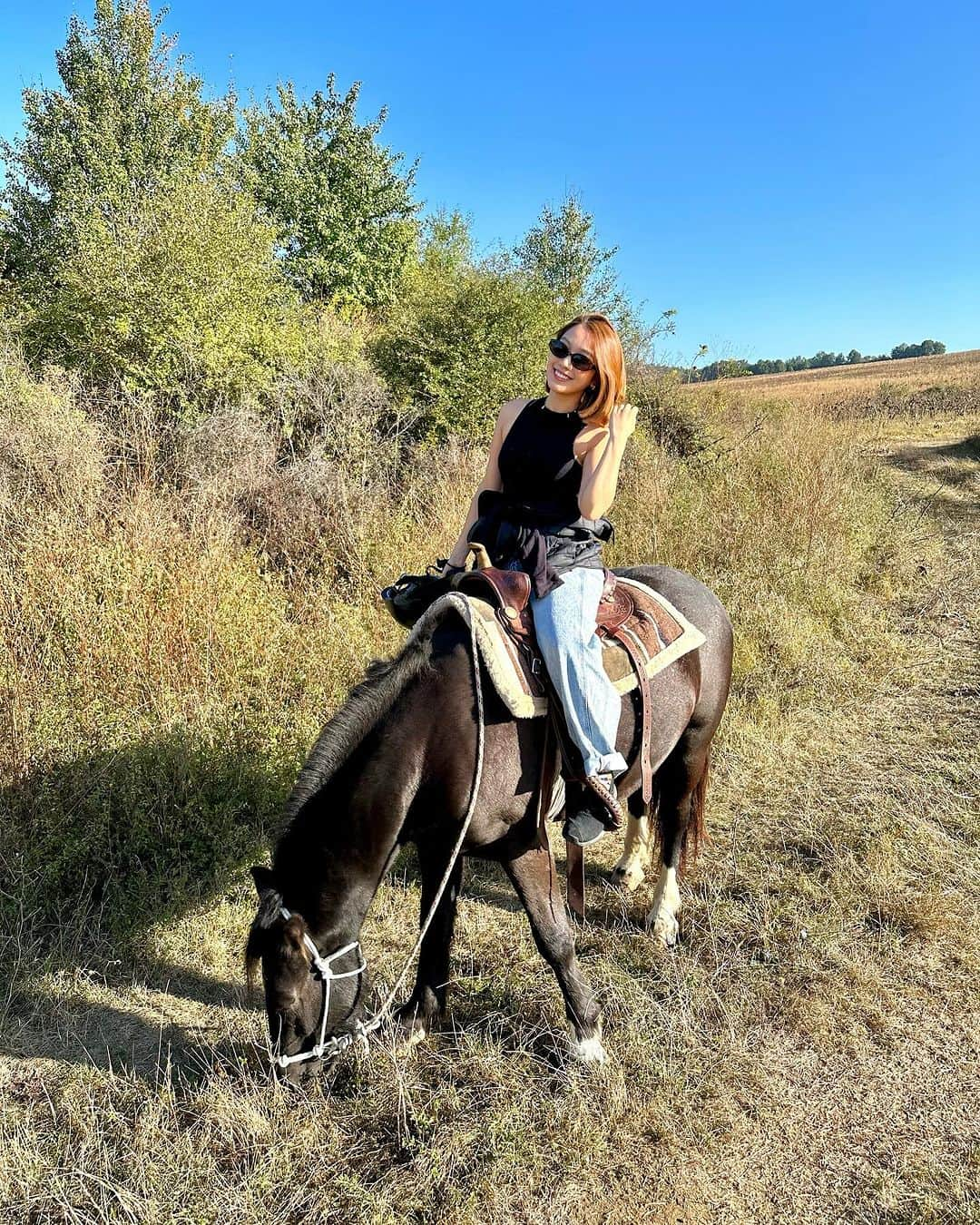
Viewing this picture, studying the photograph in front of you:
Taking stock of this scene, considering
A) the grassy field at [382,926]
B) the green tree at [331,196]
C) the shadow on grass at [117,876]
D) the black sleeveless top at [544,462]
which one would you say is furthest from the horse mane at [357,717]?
the green tree at [331,196]

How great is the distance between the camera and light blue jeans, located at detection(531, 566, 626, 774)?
2285 mm

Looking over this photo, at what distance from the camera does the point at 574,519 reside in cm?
253

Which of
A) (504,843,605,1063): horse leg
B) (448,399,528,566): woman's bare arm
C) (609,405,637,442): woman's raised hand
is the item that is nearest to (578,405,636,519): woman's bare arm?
(609,405,637,442): woman's raised hand

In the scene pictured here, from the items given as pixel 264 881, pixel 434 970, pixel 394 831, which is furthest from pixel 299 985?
pixel 434 970

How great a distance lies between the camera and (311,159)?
14641 mm

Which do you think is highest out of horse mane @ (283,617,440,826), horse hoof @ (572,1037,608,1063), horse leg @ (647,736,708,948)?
horse mane @ (283,617,440,826)

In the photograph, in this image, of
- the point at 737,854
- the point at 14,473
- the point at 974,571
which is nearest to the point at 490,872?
the point at 737,854

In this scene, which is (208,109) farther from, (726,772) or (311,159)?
(726,772)

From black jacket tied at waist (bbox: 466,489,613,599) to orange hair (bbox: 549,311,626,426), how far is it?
368mm

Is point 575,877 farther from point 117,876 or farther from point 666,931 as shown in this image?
point 117,876

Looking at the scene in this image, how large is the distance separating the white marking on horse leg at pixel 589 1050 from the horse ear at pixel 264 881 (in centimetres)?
126

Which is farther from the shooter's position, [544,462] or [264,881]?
[544,462]

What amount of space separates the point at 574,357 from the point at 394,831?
1752 mm

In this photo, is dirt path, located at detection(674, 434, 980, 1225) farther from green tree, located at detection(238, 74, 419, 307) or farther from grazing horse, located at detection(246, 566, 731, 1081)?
green tree, located at detection(238, 74, 419, 307)
